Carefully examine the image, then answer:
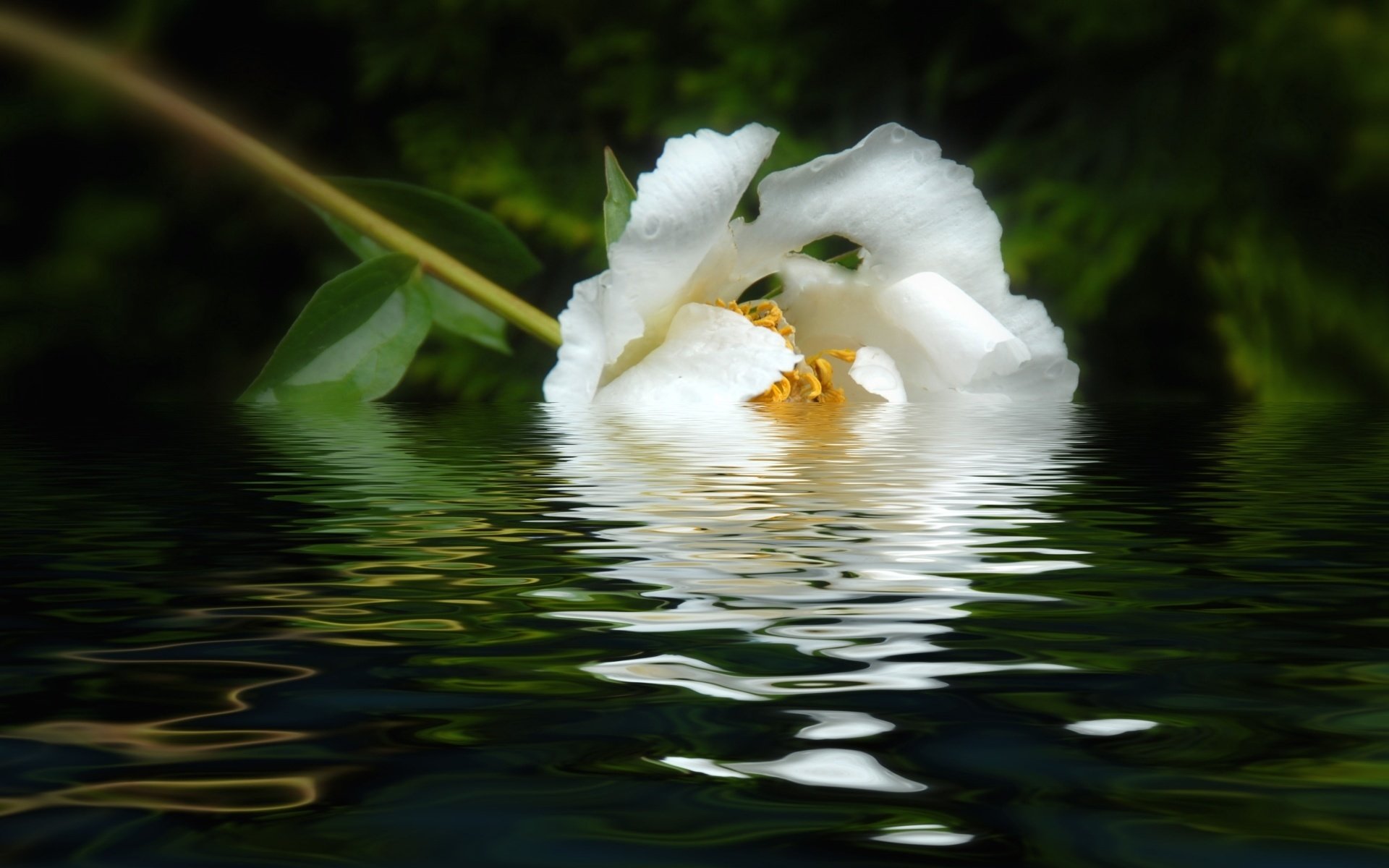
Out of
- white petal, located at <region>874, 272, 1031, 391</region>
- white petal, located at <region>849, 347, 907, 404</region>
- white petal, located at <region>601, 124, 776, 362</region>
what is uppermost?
white petal, located at <region>601, 124, 776, 362</region>

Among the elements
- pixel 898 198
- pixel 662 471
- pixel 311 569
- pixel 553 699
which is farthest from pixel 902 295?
pixel 553 699

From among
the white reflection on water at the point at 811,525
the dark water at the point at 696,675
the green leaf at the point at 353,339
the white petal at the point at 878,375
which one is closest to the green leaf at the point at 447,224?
the green leaf at the point at 353,339

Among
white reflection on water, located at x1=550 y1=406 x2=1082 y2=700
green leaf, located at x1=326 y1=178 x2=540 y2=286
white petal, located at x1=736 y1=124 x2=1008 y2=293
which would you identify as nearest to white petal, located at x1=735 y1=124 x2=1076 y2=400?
white petal, located at x1=736 y1=124 x2=1008 y2=293

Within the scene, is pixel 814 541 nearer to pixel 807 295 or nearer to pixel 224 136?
pixel 807 295

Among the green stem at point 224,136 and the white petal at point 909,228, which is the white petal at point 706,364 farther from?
the green stem at point 224,136

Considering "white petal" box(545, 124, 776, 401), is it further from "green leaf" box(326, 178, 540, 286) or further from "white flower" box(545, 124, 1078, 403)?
"green leaf" box(326, 178, 540, 286)

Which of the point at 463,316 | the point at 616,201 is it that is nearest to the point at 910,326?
the point at 616,201
